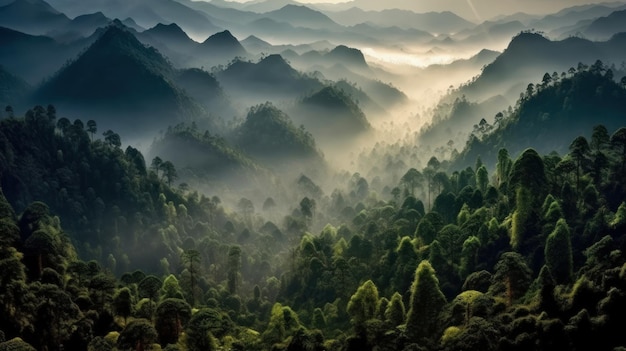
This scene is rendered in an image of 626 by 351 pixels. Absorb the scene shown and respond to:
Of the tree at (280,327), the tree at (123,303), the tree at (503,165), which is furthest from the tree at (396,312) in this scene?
the tree at (503,165)

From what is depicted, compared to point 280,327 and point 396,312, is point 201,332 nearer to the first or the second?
point 280,327

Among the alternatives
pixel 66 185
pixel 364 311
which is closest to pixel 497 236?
pixel 364 311

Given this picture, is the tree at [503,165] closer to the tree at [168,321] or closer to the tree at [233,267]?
the tree at [233,267]

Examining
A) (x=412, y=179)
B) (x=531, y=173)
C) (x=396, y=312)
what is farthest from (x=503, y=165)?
(x=412, y=179)

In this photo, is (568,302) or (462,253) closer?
(568,302)

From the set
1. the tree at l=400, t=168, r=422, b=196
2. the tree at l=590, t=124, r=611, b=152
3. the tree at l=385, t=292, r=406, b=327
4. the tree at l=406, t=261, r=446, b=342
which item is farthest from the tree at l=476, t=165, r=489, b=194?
the tree at l=406, t=261, r=446, b=342

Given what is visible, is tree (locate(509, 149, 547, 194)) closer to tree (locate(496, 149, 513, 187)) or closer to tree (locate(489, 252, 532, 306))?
tree (locate(496, 149, 513, 187))

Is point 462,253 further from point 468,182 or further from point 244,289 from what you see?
point 244,289
